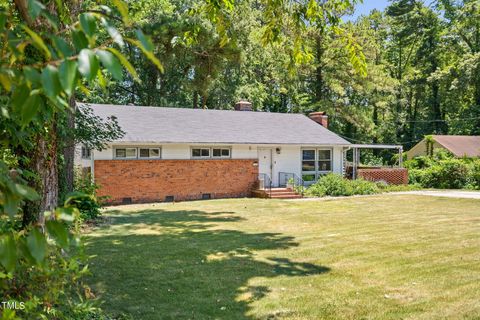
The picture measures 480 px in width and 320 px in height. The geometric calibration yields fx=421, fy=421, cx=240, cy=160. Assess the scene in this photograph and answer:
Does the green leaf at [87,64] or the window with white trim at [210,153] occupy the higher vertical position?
the window with white trim at [210,153]

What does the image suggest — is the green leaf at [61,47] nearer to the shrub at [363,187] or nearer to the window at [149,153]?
the window at [149,153]

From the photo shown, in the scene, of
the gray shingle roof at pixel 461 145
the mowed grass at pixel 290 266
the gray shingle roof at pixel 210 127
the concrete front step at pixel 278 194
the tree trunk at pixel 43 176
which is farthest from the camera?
the gray shingle roof at pixel 461 145

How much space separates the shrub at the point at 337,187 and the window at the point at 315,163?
980 mm

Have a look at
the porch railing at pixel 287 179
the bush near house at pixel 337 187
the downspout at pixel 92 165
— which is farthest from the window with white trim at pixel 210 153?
the downspout at pixel 92 165

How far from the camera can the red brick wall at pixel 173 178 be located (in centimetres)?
1822

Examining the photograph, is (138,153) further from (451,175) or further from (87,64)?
(451,175)

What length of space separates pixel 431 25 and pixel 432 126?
10.6 meters

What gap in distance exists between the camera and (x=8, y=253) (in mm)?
1281

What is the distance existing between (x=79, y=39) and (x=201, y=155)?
19496 millimetres

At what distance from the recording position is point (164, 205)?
58.1 ft

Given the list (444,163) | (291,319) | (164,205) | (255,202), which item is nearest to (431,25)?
(444,163)

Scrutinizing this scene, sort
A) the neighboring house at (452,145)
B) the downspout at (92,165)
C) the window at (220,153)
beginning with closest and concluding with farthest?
1. the downspout at (92,165)
2. the window at (220,153)
3. the neighboring house at (452,145)

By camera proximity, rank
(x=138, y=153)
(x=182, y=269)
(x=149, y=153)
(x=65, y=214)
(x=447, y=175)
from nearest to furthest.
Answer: (x=65, y=214)
(x=182, y=269)
(x=138, y=153)
(x=149, y=153)
(x=447, y=175)

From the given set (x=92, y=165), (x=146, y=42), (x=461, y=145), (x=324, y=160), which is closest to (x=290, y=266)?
(x=146, y=42)
